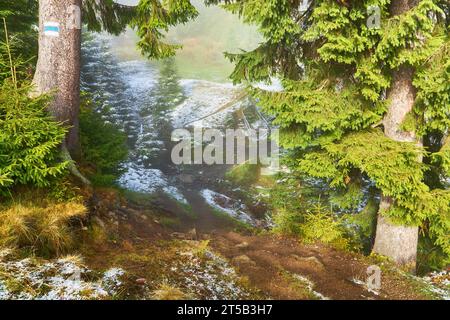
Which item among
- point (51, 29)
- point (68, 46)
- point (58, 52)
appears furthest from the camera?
point (68, 46)

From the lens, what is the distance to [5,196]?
190 inches

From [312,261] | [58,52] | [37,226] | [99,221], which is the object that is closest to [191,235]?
[99,221]

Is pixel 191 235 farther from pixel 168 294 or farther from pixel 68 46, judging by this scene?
pixel 68 46

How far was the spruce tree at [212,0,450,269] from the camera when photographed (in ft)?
17.4

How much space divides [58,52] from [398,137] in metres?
7.00

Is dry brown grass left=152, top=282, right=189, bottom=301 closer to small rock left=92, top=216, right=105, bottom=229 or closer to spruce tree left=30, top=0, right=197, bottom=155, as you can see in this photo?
small rock left=92, top=216, right=105, bottom=229

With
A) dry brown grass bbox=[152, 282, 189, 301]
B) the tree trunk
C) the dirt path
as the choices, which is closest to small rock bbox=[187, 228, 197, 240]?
the dirt path

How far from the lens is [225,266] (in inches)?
202

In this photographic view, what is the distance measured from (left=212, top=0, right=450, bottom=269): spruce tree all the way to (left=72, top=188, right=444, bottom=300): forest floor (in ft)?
4.64

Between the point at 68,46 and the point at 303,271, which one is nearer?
A: the point at 303,271

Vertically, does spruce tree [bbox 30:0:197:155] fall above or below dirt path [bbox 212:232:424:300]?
above

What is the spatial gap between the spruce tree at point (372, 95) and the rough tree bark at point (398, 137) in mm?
19
